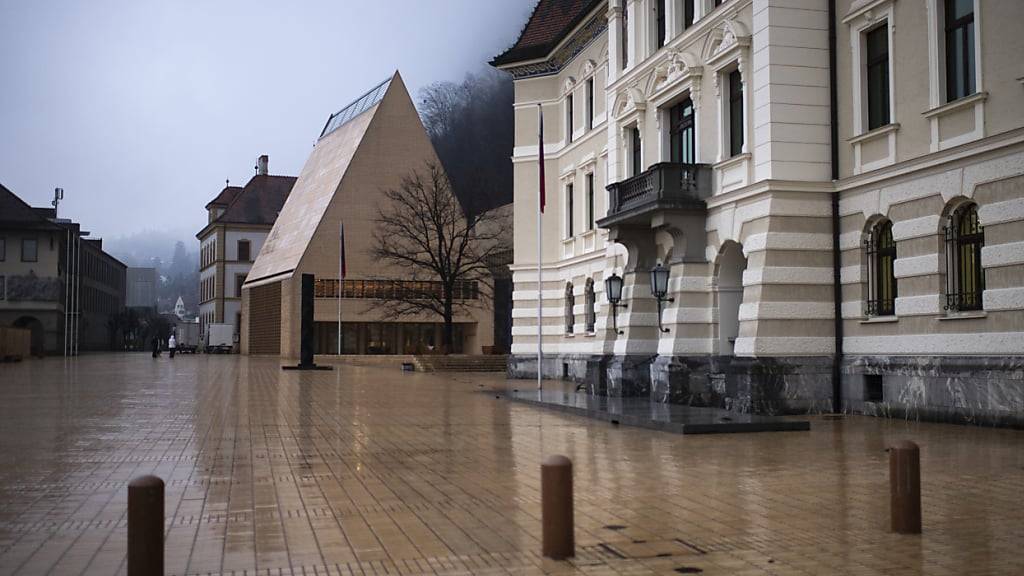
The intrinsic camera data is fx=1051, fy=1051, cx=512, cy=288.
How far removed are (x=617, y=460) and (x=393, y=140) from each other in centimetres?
5927

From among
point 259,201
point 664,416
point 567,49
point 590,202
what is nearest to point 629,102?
point 590,202

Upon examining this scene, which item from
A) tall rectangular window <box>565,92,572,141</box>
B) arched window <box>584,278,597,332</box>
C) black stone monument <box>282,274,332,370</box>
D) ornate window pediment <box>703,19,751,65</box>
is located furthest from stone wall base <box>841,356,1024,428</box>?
black stone monument <box>282,274,332,370</box>

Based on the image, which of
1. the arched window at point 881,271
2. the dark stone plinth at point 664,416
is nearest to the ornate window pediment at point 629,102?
the dark stone plinth at point 664,416

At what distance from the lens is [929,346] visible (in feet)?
61.0

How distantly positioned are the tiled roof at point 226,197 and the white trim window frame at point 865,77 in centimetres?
9697

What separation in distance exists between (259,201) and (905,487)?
103724 millimetres

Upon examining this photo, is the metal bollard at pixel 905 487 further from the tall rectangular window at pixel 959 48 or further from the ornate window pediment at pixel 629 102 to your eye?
the ornate window pediment at pixel 629 102

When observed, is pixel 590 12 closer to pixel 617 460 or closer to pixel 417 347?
pixel 617 460

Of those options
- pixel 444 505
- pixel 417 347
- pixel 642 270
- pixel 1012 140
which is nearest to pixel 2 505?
pixel 444 505

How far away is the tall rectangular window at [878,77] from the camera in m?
20.2

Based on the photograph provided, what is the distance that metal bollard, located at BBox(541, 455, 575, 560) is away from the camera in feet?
23.1

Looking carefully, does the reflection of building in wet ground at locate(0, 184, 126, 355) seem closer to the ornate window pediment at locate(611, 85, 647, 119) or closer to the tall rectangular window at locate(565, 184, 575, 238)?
the tall rectangular window at locate(565, 184, 575, 238)

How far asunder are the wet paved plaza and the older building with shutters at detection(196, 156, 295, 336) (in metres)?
86.2

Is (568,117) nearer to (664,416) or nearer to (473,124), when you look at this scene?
(664,416)
